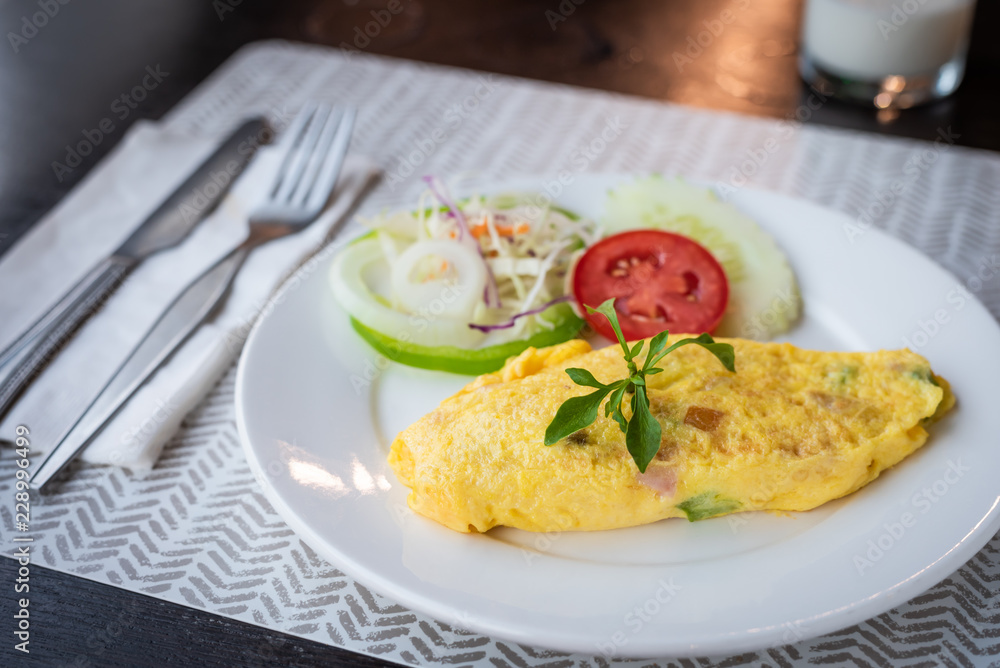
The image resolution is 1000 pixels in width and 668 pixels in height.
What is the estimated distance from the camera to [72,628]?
1.96 meters

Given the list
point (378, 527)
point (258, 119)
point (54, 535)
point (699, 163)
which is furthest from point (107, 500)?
point (699, 163)

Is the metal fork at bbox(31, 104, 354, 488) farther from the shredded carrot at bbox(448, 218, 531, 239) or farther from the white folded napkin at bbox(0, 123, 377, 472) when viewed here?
the shredded carrot at bbox(448, 218, 531, 239)

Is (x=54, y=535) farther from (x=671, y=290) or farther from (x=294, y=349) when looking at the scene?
(x=671, y=290)

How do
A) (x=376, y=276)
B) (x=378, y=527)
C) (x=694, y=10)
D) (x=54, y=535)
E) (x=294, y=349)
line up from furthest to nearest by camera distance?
(x=694, y=10) → (x=376, y=276) → (x=294, y=349) → (x=54, y=535) → (x=378, y=527)

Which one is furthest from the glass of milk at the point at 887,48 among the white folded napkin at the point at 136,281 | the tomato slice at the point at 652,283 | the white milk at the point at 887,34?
the white folded napkin at the point at 136,281

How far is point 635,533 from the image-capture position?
1.93 meters

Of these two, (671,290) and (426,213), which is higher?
(426,213)

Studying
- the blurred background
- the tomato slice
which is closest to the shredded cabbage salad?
the tomato slice

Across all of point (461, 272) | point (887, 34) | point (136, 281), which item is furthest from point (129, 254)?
point (887, 34)

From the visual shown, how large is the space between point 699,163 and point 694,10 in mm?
1775

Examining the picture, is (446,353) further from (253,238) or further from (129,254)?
(129,254)

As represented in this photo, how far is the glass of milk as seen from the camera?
11.7 feet

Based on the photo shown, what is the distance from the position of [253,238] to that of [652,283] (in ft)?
5.03

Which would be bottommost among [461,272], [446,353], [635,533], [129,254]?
[635,533]
